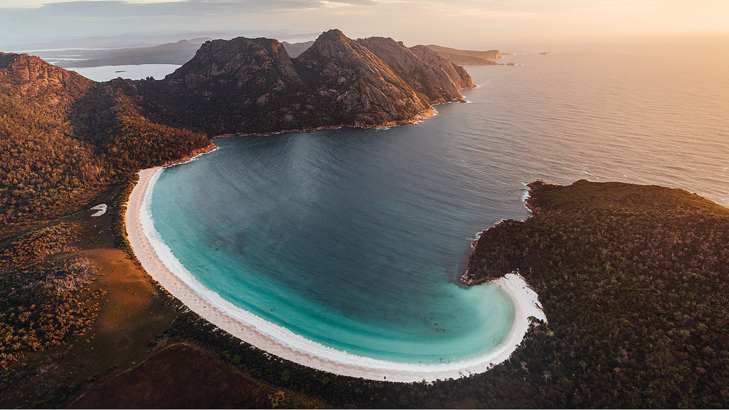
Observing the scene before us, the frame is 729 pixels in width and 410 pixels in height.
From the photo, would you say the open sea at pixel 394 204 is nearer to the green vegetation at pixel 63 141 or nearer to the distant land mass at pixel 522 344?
the distant land mass at pixel 522 344

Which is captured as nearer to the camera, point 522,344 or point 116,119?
point 522,344

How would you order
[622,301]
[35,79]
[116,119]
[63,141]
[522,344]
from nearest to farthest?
1. [522,344]
2. [622,301]
3. [63,141]
4. [116,119]
5. [35,79]

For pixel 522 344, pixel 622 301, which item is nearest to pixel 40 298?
pixel 522 344

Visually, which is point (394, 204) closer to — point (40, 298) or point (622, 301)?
point (622, 301)

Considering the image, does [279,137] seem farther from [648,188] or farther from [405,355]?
[648,188]

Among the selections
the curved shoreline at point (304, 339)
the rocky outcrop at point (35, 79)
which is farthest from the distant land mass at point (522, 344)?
the rocky outcrop at point (35, 79)

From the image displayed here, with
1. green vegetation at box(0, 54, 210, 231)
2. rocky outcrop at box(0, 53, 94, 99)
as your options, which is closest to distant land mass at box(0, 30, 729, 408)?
green vegetation at box(0, 54, 210, 231)

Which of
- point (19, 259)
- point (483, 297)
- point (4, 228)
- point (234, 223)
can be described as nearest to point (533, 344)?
point (483, 297)
